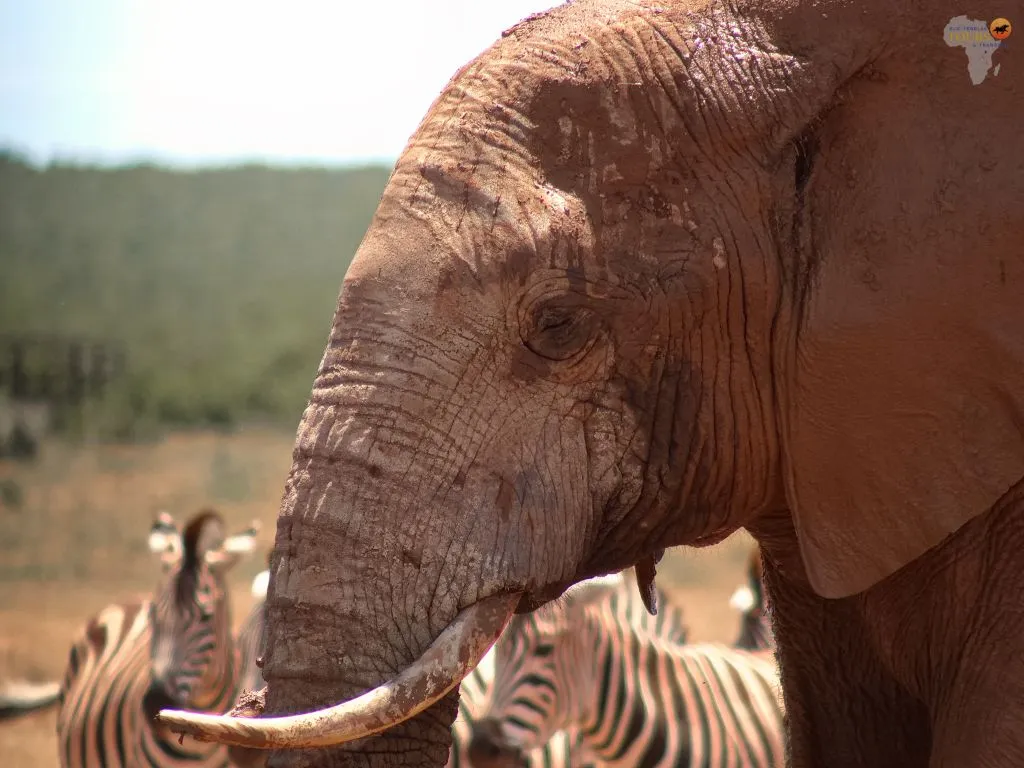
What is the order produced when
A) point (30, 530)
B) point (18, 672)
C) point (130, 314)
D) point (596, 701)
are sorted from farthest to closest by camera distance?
point (130, 314), point (30, 530), point (18, 672), point (596, 701)

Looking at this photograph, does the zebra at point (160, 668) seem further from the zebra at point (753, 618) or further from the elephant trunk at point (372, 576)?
the elephant trunk at point (372, 576)

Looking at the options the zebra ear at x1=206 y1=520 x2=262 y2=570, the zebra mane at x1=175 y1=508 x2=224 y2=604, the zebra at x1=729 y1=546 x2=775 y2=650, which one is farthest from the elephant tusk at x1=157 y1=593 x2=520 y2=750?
the zebra at x1=729 y1=546 x2=775 y2=650

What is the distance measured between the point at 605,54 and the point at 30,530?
14.8m

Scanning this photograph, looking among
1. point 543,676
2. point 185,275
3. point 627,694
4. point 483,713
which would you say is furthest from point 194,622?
point 185,275

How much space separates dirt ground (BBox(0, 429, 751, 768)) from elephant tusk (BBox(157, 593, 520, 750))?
20.4 ft

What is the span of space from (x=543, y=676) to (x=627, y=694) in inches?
13.5

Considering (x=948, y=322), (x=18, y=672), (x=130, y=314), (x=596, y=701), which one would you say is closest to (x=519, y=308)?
(x=948, y=322)

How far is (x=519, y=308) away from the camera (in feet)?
7.49

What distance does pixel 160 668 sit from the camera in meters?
5.70

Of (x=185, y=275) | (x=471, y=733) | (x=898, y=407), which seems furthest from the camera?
(x=185, y=275)

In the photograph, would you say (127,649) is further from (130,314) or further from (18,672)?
(130,314)

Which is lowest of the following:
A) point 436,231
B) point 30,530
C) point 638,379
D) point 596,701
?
point 30,530

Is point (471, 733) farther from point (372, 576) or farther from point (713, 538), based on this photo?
point (372, 576)

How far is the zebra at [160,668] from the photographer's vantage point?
571 centimetres
